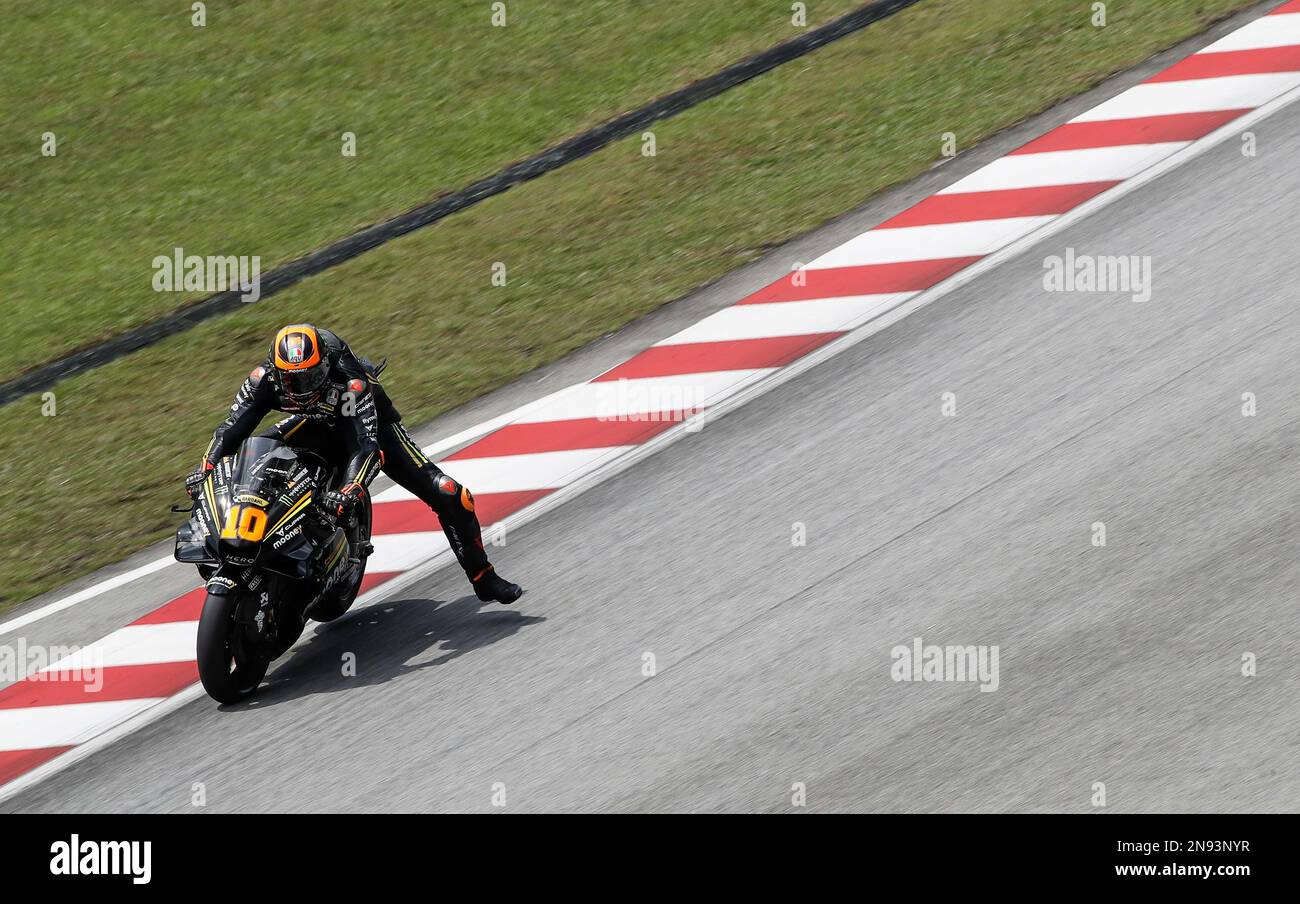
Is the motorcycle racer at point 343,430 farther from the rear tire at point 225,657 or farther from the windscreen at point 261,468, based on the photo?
the rear tire at point 225,657

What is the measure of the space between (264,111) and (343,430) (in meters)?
8.66

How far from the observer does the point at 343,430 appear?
30.3 ft

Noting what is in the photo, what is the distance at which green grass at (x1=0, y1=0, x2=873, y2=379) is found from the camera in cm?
1482

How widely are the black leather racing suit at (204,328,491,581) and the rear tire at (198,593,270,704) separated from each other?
0.94 m

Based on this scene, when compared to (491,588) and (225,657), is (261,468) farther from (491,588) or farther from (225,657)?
(491,588)

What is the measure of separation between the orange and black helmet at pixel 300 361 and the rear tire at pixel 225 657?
1.26 metres

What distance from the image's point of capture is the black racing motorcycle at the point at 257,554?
8.51 metres

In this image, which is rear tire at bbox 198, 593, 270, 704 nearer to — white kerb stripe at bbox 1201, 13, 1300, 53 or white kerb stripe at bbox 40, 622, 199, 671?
white kerb stripe at bbox 40, 622, 199, 671

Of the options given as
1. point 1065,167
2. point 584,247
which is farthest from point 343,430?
point 1065,167

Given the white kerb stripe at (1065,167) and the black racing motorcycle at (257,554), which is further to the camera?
the white kerb stripe at (1065,167)

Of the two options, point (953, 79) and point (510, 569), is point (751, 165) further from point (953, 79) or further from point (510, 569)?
point (510, 569)

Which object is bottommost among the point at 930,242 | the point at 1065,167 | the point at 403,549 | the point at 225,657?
the point at 403,549

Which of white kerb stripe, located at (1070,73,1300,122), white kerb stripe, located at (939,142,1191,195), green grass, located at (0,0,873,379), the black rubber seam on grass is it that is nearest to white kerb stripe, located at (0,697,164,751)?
the black rubber seam on grass

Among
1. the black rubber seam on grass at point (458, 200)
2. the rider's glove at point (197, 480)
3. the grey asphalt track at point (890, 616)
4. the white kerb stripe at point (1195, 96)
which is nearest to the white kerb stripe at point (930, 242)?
the grey asphalt track at point (890, 616)
